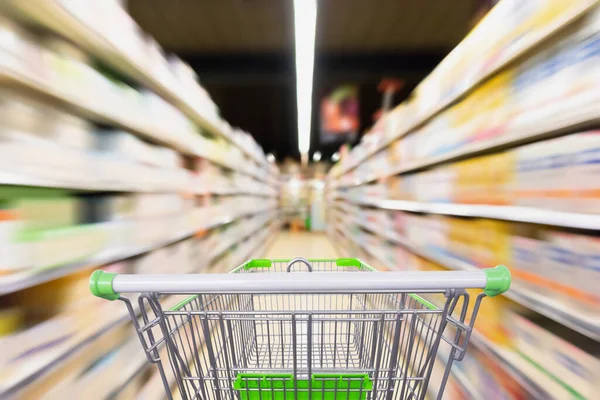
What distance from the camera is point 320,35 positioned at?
4.35 m

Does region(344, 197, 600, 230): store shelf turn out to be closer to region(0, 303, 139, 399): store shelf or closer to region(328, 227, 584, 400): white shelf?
region(328, 227, 584, 400): white shelf

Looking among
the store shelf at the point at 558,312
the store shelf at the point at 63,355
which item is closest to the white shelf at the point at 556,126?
the store shelf at the point at 558,312

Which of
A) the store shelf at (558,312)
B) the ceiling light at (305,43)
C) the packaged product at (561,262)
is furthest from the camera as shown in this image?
the ceiling light at (305,43)

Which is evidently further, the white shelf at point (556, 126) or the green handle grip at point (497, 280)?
the white shelf at point (556, 126)

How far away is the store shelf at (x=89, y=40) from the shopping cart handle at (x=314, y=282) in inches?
39.9

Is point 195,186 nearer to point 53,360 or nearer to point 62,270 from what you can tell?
point 62,270

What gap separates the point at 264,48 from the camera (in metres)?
4.64

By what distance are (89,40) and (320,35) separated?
3600 millimetres

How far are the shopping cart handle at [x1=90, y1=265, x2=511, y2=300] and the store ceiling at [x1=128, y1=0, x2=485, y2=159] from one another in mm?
3806

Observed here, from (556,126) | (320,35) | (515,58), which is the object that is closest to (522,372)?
(556,126)

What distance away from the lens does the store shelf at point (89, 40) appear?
3.53 ft

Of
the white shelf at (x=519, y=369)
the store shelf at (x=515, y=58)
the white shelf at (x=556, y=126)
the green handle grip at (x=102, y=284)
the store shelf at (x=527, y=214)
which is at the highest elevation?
the store shelf at (x=515, y=58)

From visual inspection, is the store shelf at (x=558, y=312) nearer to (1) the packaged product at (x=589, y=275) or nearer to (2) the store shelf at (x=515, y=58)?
(1) the packaged product at (x=589, y=275)

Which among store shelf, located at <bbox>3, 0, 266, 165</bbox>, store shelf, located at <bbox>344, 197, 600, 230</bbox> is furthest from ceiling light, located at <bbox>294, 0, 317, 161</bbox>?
store shelf, located at <bbox>344, 197, 600, 230</bbox>
